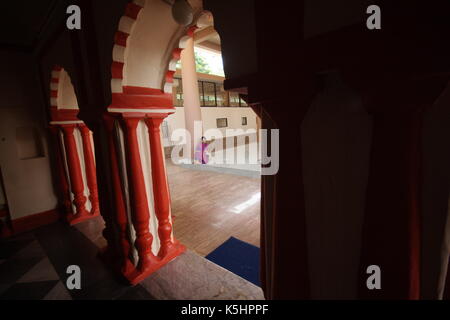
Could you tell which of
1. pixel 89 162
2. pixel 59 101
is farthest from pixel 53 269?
pixel 59 101

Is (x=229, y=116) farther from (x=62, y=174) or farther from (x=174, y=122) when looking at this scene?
(x=62, y=174)

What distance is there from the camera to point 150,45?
2029 mm

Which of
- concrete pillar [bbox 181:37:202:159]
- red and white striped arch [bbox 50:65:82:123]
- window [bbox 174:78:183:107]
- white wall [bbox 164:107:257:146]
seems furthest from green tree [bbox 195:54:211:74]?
red and white striped arch [bbox 50:65:82:123]

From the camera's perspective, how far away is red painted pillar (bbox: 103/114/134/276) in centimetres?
223

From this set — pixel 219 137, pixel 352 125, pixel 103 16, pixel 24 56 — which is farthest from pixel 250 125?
pixel 352 125

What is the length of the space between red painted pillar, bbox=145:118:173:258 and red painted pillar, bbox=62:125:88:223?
218 centimetres

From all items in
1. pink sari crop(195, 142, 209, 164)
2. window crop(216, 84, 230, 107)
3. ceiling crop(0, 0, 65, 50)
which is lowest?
pink sari crop(195, 142, 209, 164)

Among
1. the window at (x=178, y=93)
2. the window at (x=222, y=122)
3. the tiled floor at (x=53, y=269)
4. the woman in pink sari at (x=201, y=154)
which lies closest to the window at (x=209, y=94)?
the window at (x=222, y=122)

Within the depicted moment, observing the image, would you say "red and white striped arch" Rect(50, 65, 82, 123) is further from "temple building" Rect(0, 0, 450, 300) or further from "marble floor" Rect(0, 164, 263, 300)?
"marble floor" Rect(0, 164, 263, 300)

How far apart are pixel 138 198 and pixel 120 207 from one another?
228 millimetres

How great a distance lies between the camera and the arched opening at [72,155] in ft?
11.6

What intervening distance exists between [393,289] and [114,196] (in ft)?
7.78

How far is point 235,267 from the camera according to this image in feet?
8.85

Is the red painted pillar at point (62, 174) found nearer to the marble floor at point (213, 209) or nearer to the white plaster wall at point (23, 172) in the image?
the white plaster wall at point (23, 172)
